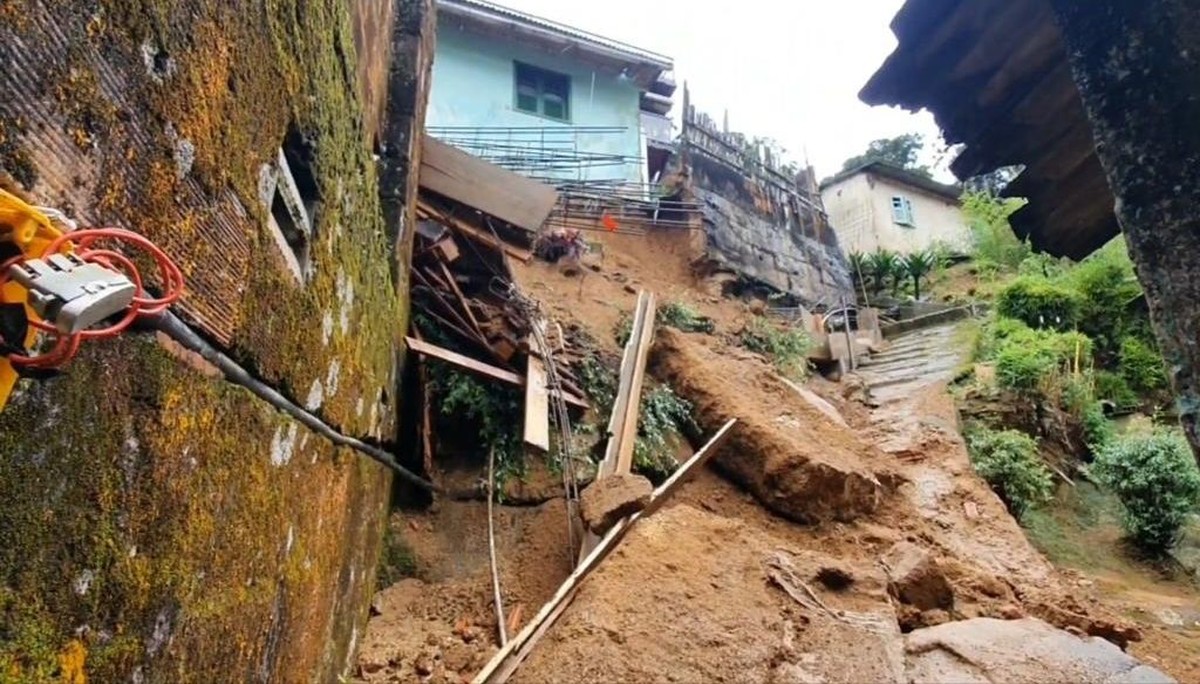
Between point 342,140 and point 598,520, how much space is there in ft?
8.44

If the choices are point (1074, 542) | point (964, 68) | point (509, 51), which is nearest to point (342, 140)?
point (964, 68)

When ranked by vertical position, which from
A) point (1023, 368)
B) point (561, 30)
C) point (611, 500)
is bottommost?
point (611, 500)

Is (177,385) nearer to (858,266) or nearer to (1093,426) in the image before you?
(1093,426)

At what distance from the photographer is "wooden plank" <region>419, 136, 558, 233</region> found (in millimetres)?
4949

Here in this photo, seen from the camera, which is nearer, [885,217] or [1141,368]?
[1141,368]

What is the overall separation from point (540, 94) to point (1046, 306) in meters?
10.3

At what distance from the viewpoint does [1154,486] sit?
683cm

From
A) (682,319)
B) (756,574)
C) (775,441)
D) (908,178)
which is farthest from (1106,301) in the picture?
(908,178)

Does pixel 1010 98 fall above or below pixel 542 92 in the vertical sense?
below

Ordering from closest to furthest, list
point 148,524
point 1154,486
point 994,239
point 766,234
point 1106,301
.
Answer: point 148,524 < point 1154,486 < point 1106,301 < point 766,234 < point 994,239

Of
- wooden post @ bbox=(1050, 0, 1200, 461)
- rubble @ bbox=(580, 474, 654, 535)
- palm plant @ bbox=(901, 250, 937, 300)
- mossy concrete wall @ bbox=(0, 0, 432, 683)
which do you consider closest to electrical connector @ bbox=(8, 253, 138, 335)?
mossy concrete wall @ bbox=(0, 0, 432, 683)

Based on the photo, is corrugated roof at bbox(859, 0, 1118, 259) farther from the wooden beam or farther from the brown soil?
the wooden beam

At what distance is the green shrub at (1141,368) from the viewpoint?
10.0 metres

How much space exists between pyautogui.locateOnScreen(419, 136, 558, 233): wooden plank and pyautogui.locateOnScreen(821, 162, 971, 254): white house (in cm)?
1988
